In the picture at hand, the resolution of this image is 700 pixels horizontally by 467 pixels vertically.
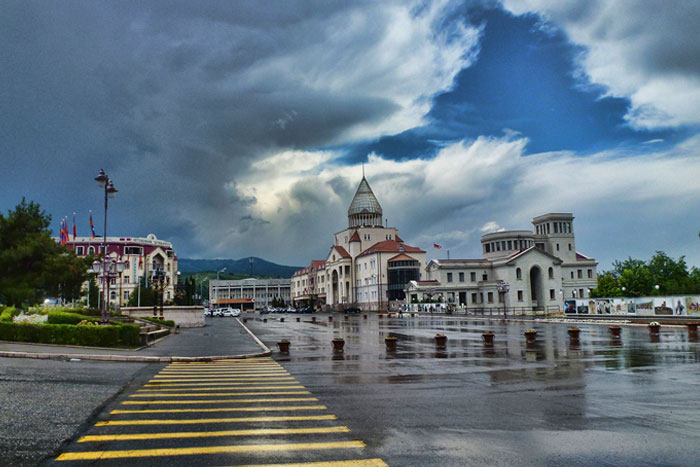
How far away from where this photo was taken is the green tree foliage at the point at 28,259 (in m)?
40.7

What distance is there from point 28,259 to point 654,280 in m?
93.2

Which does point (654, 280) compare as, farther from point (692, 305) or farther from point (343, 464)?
point (343, 464)

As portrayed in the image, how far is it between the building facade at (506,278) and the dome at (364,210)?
1283 inches

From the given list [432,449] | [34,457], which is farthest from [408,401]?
[34,457]

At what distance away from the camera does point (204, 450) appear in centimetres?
684

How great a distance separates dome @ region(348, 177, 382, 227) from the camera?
133 m

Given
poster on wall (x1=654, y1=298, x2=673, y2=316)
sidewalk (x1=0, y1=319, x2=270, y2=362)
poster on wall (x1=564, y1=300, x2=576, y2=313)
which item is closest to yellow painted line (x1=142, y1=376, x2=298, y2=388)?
sidewalk (x1=0, y1=319, x2=270, y2=362)

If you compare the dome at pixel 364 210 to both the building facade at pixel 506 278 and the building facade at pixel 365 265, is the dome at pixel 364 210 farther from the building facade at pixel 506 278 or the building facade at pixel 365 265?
the building facade at pixel 506 278

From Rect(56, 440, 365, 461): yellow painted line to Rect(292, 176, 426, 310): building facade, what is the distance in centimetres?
10152

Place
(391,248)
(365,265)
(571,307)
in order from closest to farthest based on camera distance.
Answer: (571,307) → (391,248) → (365,265)

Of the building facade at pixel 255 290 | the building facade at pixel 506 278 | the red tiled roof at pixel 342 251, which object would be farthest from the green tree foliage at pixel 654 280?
the building facade at pixel 255 290

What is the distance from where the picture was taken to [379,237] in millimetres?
127562

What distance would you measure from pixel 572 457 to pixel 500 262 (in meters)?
94.5

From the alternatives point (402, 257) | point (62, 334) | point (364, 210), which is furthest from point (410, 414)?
point (364, 210)
